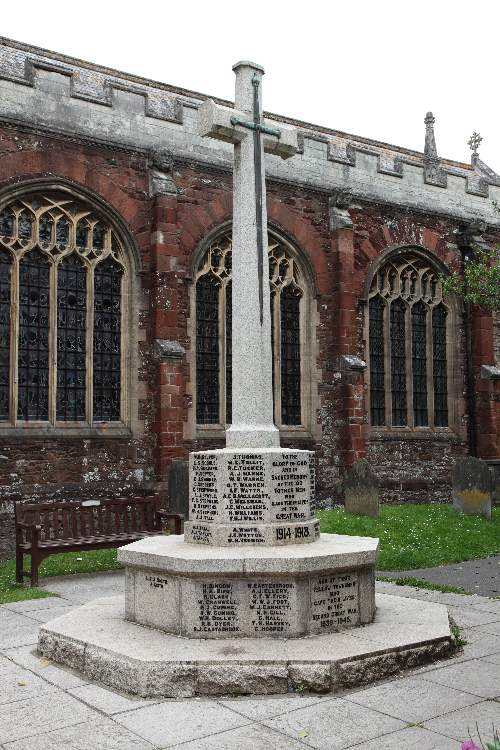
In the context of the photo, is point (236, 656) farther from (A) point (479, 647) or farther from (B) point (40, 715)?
(A) point (479, 647)

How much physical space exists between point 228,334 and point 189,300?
4.08ft

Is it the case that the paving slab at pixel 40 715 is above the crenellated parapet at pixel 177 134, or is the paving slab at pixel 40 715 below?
below

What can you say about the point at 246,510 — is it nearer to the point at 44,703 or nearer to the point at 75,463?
the point at 44,703

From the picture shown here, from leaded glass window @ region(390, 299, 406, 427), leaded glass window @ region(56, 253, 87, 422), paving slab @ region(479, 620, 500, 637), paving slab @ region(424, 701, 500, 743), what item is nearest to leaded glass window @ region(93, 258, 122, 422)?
leaded glass window @ region(56, 253, 87, 422)

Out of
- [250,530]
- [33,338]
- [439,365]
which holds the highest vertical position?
[33,338]

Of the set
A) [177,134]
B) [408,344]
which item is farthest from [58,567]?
[408,344]

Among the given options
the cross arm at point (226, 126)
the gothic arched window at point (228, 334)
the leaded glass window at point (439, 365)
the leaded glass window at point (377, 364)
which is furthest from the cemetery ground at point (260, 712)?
the leaded glass window at point (439, 365)

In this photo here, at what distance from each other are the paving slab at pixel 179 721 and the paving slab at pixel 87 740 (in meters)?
0.07

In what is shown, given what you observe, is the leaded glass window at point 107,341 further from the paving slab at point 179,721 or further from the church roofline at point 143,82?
the paving slab at point 179,721

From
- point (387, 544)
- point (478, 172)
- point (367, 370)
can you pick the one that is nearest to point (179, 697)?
point (387, 544)

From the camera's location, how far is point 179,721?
4.47 metres

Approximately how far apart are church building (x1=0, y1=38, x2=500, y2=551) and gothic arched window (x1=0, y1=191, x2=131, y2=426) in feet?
0.12

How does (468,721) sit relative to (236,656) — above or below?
below

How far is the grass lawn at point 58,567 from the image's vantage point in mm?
9016
